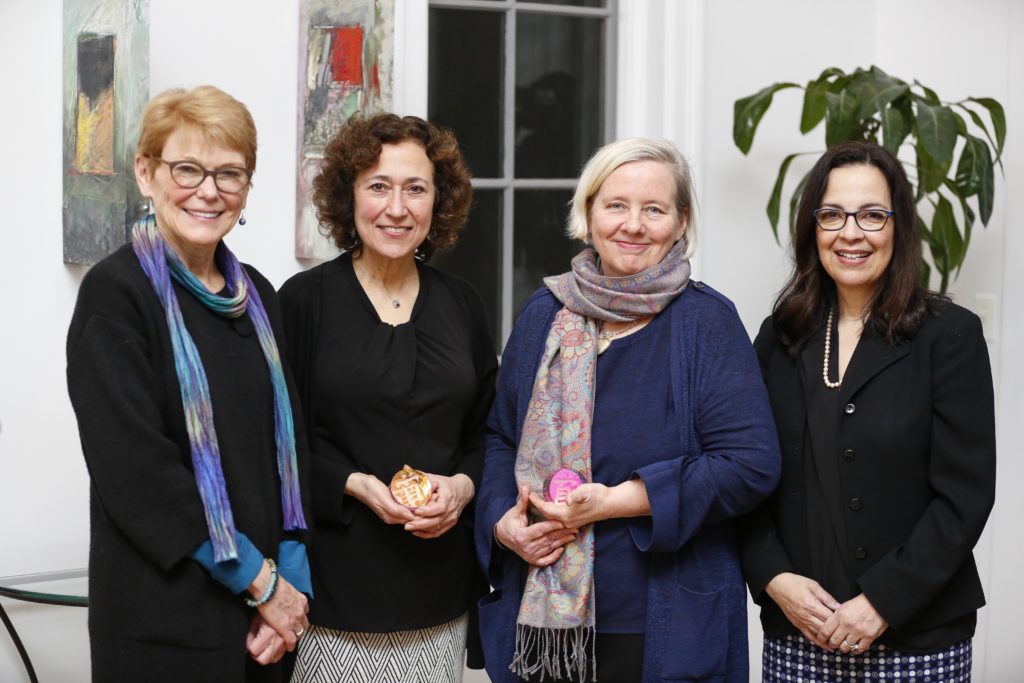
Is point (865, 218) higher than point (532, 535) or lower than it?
higher

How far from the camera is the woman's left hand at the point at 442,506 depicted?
82.0 inches

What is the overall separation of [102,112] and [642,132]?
158 centimetres

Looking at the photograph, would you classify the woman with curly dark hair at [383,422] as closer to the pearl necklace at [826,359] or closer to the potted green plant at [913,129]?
the pearl necklace at [826,359]

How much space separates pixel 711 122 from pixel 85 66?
175 cm

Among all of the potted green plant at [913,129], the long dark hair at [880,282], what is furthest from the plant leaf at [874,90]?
the long dark hair at [880,282]

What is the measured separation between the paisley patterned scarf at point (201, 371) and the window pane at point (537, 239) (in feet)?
5.57

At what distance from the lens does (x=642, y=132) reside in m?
3.54

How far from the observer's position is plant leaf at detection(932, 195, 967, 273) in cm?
321

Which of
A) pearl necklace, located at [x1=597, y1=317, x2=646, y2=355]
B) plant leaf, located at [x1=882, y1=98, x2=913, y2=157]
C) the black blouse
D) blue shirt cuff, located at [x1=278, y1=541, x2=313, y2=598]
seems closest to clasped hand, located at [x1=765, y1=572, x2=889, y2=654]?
pearl necklace, located at [x1=597, y1=317, x2=646, y2=355]

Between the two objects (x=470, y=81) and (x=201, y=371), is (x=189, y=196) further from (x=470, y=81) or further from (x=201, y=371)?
(x=470, y=81)

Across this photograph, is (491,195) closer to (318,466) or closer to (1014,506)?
(318,466)

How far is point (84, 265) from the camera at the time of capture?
9.17ft

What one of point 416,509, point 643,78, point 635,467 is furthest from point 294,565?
point 643,78

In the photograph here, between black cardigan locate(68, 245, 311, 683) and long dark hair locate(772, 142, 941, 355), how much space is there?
98 centimetres
